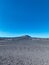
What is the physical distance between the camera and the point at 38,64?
40.7 feet

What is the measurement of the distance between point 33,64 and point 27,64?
531 millimetres

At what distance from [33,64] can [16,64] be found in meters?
1.50

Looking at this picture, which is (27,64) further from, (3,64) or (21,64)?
(3,64)

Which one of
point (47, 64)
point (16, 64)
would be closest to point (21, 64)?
point (16, 64)

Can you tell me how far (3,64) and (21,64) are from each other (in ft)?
4.98

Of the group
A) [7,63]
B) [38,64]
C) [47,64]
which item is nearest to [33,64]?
[38,64]

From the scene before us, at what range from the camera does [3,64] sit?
1167 centimetres

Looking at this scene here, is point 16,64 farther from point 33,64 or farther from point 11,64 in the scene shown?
point 33,64

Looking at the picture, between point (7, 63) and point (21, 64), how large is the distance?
118cm

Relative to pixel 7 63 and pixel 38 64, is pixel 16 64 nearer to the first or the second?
pixel 7 63

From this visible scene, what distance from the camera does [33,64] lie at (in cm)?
1234

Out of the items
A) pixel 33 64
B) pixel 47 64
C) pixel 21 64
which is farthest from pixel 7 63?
pixel 47 64

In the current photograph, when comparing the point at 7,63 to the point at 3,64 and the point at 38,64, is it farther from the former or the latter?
the point at 38,64

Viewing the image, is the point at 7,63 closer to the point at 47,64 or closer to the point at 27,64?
the point at 27,64
